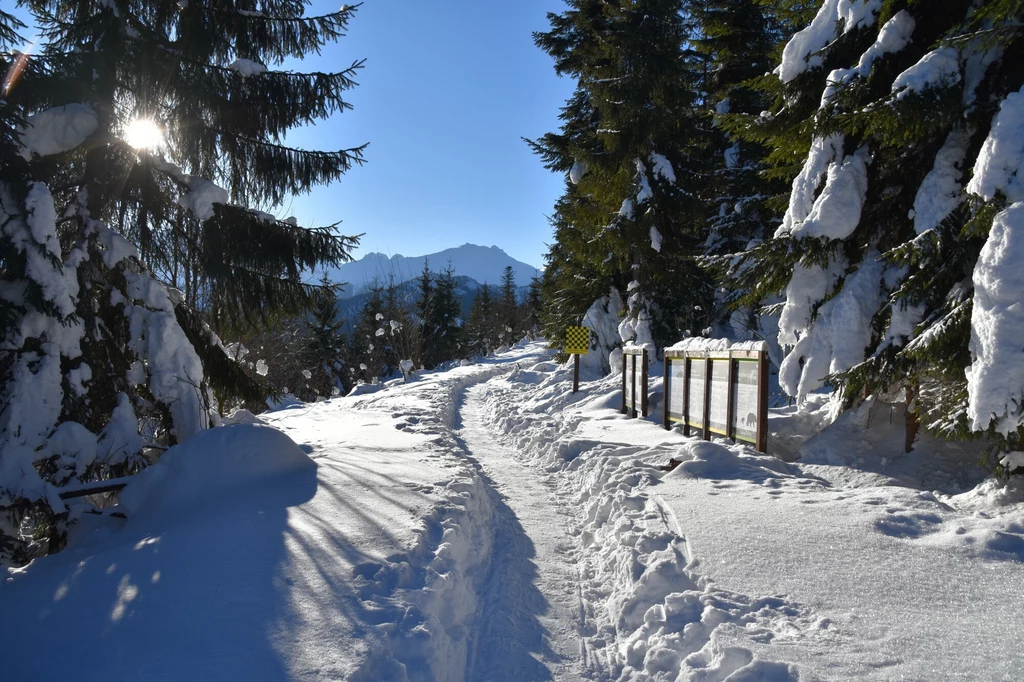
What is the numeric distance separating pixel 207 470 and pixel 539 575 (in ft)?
11.7

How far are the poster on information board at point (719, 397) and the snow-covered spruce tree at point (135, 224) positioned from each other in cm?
624

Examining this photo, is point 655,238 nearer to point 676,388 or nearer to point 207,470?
point 676,388

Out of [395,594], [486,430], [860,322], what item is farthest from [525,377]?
[395,594]

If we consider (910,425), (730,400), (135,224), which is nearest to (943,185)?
(910,425)

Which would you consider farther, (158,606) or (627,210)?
(627,210)

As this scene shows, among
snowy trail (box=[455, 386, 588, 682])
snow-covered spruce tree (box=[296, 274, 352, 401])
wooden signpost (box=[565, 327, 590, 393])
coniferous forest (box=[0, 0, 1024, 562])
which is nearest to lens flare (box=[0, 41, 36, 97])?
coniferous forest (box=[0, 0, 1024, 562])

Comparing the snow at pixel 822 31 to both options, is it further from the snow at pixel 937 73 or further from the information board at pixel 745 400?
the information board at pixel 745 400

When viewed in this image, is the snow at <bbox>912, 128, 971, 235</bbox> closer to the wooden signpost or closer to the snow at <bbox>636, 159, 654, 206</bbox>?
the snow at <bbox>636, 159, 654, 206</bbox>

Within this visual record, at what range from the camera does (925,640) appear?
308cm

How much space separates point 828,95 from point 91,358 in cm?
881

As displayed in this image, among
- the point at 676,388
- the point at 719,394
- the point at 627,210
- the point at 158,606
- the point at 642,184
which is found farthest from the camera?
the point at 642,184

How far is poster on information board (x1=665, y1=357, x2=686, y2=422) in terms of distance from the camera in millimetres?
10859

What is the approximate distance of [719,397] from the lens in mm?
9297

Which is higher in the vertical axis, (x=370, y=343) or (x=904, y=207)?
(x=904, y=207)
